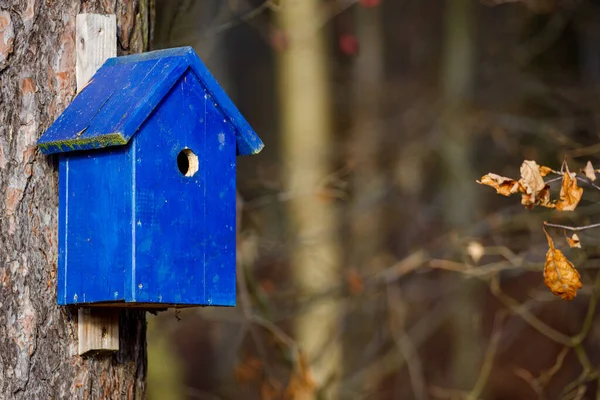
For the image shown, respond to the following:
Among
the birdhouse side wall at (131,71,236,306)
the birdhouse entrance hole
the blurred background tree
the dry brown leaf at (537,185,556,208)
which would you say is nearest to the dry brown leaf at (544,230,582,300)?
the dry brown leaf at (537,185,556,208)

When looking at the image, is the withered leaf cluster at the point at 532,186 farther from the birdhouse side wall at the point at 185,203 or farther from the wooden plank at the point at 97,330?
the wooden plank at the point at 97,330

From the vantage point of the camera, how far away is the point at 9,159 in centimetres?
269

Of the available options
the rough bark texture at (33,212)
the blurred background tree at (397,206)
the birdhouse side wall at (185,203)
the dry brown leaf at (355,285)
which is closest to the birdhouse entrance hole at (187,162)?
the birdhouse side wall at (185,203)

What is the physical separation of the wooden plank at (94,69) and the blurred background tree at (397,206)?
230 cm

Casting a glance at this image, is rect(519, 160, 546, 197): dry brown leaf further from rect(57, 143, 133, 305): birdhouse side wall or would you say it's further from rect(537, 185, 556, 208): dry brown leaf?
rect(57, 143, 133, 305): birdhouse side wall

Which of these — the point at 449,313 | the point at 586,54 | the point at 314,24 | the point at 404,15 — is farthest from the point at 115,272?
the point at 404,15

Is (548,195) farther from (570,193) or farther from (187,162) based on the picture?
(187,162)

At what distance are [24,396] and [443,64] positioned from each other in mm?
9808

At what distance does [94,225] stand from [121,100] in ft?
1.15

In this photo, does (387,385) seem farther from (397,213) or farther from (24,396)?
(24,396)

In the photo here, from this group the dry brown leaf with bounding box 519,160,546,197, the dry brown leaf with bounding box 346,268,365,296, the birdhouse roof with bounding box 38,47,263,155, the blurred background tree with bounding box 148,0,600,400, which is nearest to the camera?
the birdhouse roof with bounding box 38,47,263,155

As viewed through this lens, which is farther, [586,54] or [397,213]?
[397,213]

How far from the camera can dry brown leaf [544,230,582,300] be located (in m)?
3.08

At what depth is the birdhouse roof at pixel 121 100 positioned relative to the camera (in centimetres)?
255
